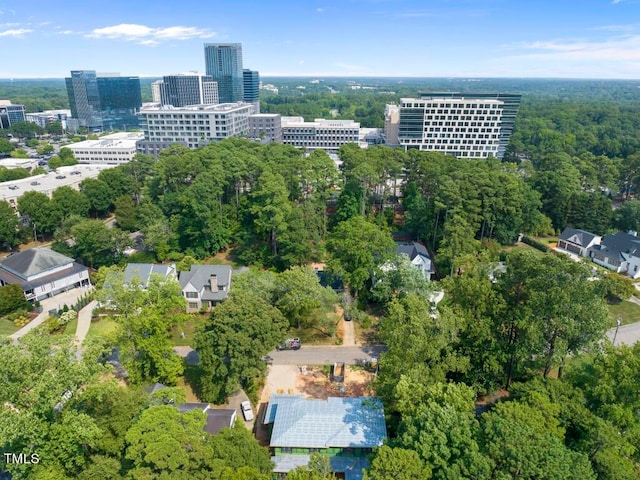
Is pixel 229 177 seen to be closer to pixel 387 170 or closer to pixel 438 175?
pixel 387 170

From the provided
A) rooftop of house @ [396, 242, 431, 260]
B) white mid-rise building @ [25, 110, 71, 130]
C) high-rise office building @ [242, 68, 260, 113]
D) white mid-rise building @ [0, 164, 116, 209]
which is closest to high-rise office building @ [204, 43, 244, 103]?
high-rise office building @ [242, 68, 260, 113]

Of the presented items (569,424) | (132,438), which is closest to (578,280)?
(569,424)

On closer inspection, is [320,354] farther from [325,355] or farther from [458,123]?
[458,123]

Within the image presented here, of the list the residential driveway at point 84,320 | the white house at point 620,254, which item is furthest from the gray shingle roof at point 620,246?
the residential driveway at point 84,320

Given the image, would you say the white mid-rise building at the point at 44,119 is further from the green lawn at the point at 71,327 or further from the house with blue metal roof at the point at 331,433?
the house with blue metal roof at the point at 331,433

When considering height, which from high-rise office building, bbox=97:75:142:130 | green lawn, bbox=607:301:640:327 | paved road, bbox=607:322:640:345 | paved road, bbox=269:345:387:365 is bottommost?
paved road, bbox=269:345:387:365

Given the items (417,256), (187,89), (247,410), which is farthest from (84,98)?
(247,410)

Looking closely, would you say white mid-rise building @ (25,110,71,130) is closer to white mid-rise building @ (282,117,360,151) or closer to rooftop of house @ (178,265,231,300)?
white mid-rise building @ (282,117,360,151)
